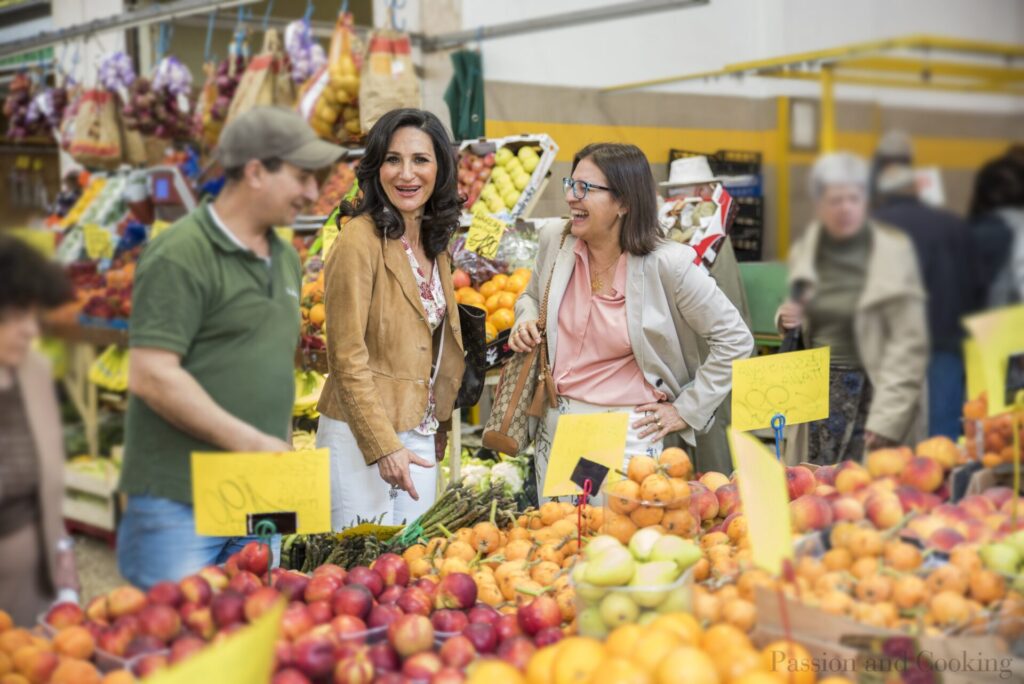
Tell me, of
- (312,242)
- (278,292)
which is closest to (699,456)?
(312,242)

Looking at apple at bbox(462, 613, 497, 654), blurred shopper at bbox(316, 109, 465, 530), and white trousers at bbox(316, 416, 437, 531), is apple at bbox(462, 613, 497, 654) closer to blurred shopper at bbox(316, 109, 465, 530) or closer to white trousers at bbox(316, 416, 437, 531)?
blurred shopper at bbox(316, 109, 465, 530)

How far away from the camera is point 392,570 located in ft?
Result: 6.80

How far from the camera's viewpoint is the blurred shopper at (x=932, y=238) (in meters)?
1.56

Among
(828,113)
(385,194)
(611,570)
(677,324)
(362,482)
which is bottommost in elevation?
(362,482)

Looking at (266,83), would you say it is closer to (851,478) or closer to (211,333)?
(211,333)

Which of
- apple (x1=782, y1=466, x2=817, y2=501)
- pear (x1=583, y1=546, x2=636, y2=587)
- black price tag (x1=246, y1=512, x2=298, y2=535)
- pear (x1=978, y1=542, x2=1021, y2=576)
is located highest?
A: black price tag (x1=246, y1=512, x2=298, y2=535)

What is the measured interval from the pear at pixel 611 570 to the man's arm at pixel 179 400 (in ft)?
2.04

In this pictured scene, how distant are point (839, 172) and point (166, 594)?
1.29m

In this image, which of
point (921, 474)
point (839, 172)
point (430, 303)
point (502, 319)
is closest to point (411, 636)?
point (921, 474)

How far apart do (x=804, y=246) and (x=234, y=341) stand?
0.95 m

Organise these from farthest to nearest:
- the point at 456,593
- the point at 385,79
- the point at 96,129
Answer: the point at 96,129, the point at 385,79, the point at 456,593

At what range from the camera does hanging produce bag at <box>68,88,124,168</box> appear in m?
5.91

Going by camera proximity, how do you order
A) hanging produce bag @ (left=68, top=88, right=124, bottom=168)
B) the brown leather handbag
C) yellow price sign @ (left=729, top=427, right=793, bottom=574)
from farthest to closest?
hanging produce bag @ (left=68, top=88, right=124, bottom=168) < the brown leather handbag < yellow price sign @ (left=729, top=427, right=793, bottom=574)

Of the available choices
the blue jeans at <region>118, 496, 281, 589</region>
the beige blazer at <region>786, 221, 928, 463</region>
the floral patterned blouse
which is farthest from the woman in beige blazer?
the blue jeans at <region>118, 496, 281, 589</region>
